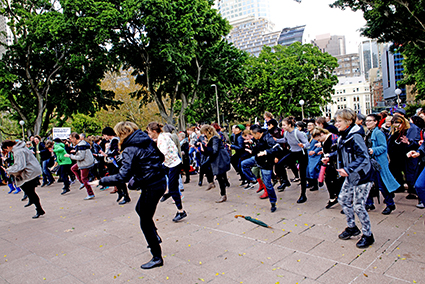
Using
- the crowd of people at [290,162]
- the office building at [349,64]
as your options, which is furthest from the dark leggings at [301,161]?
the office building at [349,64]

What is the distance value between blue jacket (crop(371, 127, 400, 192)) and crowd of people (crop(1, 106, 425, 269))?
16 millimetres

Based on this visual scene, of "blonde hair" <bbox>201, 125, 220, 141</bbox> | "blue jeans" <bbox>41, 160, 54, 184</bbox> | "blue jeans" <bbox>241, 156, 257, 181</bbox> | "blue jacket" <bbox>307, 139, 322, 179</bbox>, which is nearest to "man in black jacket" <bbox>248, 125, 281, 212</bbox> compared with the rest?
"blue jacket" <bbox>307, 139, 322, 179</bbox>

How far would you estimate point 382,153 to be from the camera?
5.77 m

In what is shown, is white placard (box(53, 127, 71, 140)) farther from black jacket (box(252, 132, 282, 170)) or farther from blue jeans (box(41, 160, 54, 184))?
black jacket (box(252, 132, 282, 170))

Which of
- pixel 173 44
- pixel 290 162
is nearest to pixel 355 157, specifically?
pixel 290 162

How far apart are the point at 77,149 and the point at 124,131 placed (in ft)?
18.6

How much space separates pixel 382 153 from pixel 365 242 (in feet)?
6.97

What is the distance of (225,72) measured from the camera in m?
25.0

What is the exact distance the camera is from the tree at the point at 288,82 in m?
42.0

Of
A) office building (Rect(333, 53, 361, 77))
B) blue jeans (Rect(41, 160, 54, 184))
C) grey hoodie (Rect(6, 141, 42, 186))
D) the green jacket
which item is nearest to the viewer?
grey hoodie (Rect(6, 141, 42, 186))

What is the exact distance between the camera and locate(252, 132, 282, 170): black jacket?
6316mm

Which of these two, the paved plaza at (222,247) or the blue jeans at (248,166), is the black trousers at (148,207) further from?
the blue jeans at (248,166)

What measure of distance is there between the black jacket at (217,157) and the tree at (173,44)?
549 inches

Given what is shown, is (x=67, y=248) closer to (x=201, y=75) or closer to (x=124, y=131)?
(x=124, y=131)
